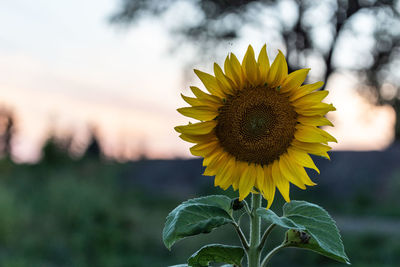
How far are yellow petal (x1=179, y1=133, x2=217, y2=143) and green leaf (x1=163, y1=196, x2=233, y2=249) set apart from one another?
0.15 meters

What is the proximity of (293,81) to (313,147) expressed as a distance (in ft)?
0.54

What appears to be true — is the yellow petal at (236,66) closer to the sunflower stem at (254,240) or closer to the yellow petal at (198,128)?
the yellow petal at (198,128)

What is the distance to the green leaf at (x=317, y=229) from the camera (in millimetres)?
1081

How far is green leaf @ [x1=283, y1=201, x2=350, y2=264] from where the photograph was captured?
108 cm

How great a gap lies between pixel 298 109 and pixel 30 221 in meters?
6.77

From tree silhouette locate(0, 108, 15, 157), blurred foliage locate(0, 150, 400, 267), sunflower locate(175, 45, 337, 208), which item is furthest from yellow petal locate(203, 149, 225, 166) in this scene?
tree silhouette locate(0, 108, 15, 157)

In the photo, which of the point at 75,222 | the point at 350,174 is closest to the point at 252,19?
the point at 350,174

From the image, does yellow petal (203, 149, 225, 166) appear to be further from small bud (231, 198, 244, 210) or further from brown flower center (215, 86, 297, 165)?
small bud (231, 198, 244, 210)

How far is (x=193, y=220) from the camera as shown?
109cm

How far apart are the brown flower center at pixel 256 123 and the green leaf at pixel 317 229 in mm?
145

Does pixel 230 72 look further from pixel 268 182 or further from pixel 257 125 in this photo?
pixel 268 182

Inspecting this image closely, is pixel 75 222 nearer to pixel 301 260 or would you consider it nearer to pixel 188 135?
pixel 301 260

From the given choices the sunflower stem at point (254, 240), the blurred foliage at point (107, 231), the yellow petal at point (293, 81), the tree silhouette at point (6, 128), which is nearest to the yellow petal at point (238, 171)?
the sunflower stem at point (254, 240)

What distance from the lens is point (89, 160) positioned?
12766 millimetres
